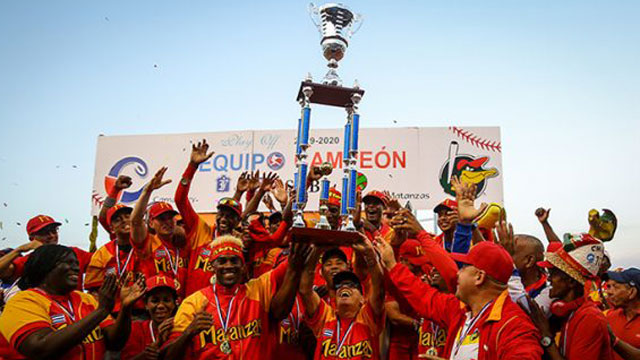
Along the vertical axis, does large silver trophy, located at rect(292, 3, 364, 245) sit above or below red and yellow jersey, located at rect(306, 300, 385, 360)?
above

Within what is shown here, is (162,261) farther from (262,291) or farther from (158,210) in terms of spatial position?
(262,291)

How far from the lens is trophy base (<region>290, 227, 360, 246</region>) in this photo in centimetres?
430

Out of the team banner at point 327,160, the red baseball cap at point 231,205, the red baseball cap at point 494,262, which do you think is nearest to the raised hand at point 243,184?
the red baseball cap at point 231,205

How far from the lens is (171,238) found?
5.91 metres

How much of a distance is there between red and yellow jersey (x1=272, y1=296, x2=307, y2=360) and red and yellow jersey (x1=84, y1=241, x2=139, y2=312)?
6.10 ft

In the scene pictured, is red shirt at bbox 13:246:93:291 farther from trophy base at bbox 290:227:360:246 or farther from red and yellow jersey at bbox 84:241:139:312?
trophy base at bbox 290:227:360:246

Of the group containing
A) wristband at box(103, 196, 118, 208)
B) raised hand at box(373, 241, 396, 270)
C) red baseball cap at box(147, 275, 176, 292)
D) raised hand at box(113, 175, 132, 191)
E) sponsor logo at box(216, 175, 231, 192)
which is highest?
sponsor logo at box(216, 175, 231, 192)

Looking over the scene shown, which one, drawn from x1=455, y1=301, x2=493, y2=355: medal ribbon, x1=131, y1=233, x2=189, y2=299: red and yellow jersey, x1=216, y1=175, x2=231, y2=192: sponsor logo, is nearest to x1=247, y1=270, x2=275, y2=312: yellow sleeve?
x1=131, y1=233, x2=189, y2=299: red and yellow jersey

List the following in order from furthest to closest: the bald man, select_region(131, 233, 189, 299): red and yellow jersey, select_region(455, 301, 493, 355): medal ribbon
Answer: select_region(131, 233, 189, 299): red and yellow jersey < the bald man < select_region(455, 301, 493, 355): medal ribbon

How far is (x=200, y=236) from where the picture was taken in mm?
5898

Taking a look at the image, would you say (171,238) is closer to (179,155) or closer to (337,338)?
(337,338)

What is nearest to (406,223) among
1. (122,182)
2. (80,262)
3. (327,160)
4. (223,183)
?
(122,182)

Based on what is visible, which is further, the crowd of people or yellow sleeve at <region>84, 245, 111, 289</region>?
yellow sleeve at <region>84, 245, 111, 289</region>

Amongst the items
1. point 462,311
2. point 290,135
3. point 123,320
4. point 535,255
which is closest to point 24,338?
point 123,320
